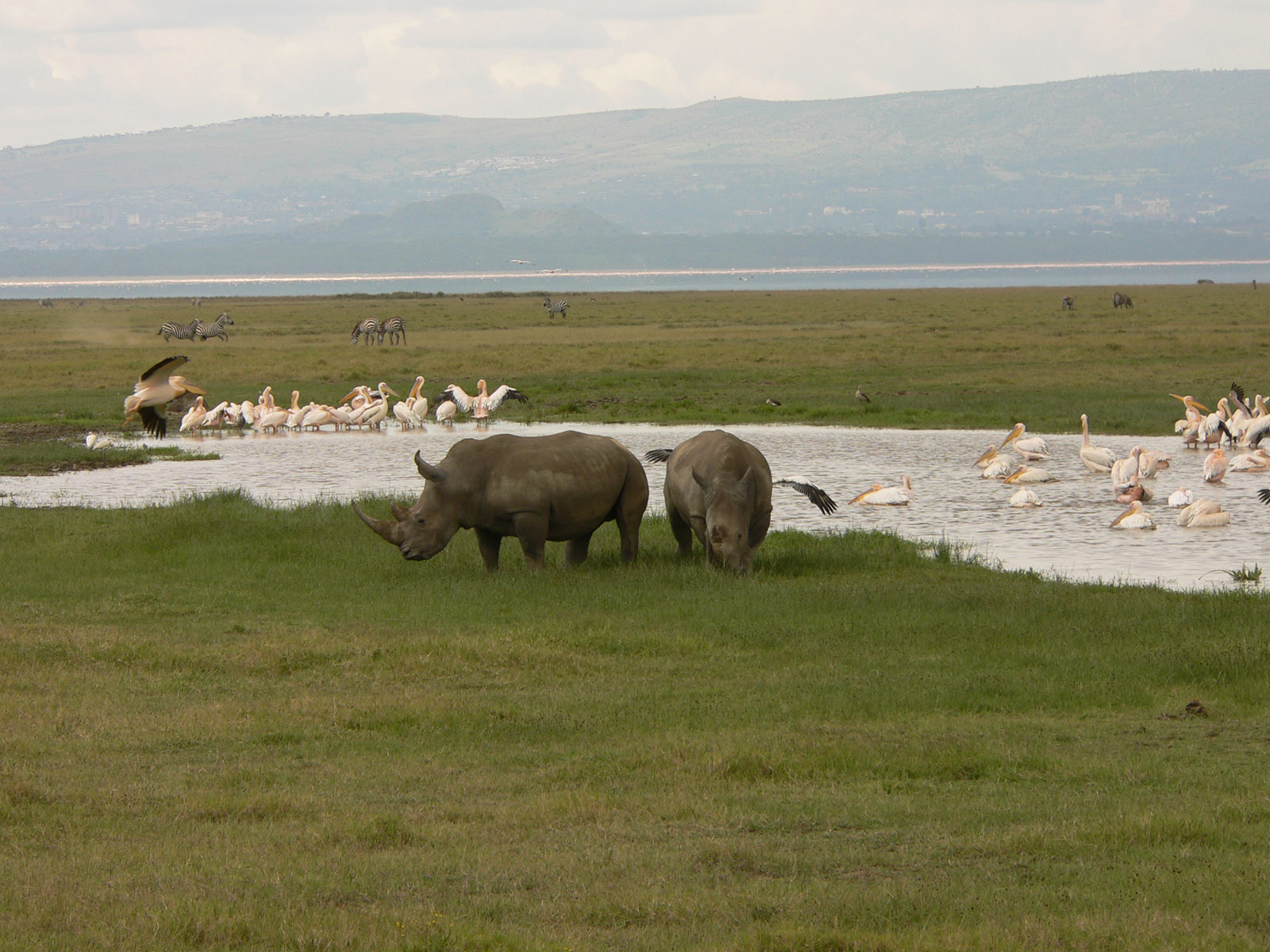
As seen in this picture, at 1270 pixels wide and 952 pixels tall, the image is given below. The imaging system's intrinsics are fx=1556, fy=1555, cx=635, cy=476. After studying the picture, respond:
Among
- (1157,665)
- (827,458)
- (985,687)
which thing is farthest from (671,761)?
(827,458)

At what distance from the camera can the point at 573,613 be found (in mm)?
12812

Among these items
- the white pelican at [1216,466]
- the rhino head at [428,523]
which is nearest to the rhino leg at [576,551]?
the rhino head at [428,523]

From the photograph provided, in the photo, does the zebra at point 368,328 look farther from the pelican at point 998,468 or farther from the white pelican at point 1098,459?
the white pelican at point 1098,459

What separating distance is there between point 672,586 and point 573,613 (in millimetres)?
1322

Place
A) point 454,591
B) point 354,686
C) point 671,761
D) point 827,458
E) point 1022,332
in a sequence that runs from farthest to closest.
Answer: point 1022,332
point 827,458
point 454,591
point 354,686
point 671,761

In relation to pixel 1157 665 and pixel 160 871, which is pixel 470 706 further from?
pixel 1157 665

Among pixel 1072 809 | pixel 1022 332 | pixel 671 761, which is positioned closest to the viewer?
pixel 1072 809

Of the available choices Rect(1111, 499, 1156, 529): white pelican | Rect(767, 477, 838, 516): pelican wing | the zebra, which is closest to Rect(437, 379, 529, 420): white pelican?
Rect(767, 477, 838, 516): pelican wing

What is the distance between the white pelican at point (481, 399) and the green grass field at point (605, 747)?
529 inches

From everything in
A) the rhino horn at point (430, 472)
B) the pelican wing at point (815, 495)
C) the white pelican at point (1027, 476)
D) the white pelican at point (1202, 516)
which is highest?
the rhino horn at point (430, 472)

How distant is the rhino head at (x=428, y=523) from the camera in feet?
46.4

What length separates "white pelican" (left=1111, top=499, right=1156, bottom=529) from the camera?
58.4 ft

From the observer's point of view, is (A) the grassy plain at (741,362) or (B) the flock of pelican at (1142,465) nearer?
(B) the flock of pelican at (1142,465)

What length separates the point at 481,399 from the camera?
105 feet
